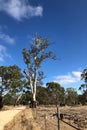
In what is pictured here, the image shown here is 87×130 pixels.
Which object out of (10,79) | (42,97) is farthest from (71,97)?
(10,79)

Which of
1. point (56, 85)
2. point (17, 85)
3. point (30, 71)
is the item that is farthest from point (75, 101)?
point (30, 71)

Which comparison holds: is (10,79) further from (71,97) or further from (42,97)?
(71,97)

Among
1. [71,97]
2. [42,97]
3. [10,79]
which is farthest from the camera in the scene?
[71,97]

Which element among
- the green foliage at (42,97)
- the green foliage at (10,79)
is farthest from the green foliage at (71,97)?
the green foliage at (10,79)

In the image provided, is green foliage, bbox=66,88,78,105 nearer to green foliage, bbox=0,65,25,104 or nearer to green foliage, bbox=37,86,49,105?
green foliage, bbox=37,86,49,105

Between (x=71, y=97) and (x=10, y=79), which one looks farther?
(x=71, y=97)

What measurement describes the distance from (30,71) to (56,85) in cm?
6043

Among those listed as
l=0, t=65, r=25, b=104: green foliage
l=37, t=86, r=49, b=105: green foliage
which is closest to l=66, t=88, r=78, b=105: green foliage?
l=37, t=86, r=49, b=105: green foliage

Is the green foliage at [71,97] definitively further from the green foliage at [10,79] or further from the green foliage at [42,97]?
the green foliage at [10,79]

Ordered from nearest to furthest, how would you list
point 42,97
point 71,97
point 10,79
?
point 10,79 → point 42,97 → point 71,97

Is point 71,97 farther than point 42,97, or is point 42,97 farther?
point 71,97

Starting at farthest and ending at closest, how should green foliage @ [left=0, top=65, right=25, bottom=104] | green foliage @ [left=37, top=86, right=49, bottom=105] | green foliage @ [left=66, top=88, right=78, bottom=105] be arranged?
green foliage @ [left=66, top=88, right=78, bottom=105]
green foliage @ [left=37, top=86, right=49, bottom=105]
green foliage @ [left=0, top=65, right=25, bottom=104]

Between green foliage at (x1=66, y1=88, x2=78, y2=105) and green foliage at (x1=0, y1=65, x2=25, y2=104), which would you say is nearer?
green foliage at (x1=0, y1=65, x2=25, y2=104)

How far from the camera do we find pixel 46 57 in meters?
48.1
